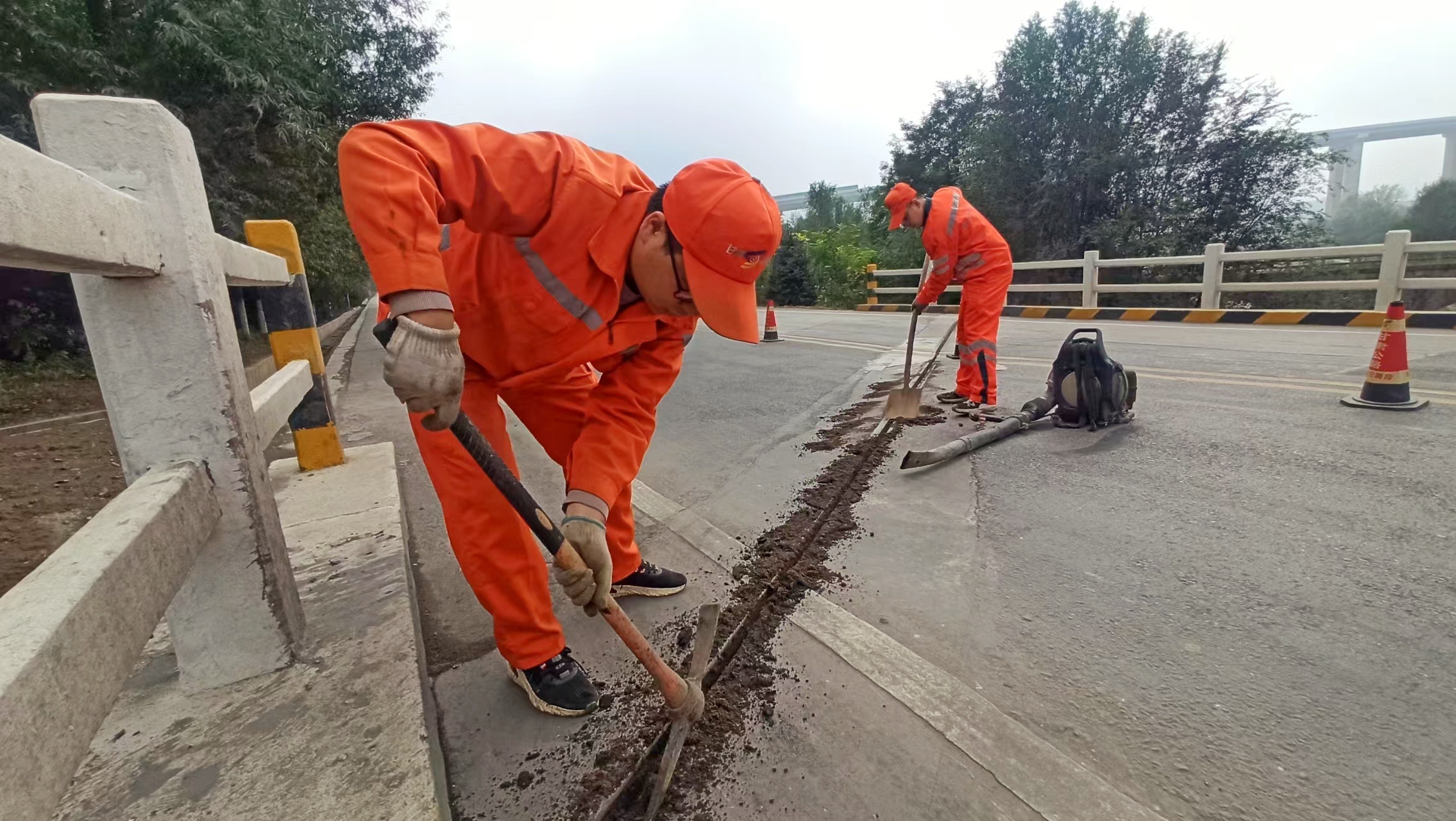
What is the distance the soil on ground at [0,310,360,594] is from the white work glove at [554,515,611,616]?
7.82 ft

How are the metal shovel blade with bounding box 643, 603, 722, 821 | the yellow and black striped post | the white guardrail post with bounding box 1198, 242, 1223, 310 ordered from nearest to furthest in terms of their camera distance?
the metal shovel blade with bounding box 643, 603, 722, 821 → the yellow and black striped post → the white guardrail post with bounding box 1198, 242, 1223, 310

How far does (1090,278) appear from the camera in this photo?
40.2 feet

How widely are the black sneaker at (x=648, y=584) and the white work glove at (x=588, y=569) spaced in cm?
69

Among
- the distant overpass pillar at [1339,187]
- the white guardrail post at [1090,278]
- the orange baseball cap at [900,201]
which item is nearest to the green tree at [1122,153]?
the distant overpass pillar at [1339,187]

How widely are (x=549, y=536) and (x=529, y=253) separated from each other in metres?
0.77

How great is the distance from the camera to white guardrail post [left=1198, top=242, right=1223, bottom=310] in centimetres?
1059

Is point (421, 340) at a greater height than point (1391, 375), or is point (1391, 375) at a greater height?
point (421, 340)

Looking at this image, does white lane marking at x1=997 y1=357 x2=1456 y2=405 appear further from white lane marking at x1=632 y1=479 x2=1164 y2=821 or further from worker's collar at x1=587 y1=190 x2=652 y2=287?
worker's collar at x1=587 y1=190 x2=652 y2=287

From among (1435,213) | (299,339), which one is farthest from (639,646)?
(1435,213)

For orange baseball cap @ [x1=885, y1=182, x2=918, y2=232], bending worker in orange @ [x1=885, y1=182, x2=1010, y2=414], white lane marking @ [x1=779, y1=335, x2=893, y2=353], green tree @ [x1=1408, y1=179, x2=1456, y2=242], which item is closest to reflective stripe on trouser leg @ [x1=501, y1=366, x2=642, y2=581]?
bending worker in orange @ [x1=885, y1=182, x2=1010, y2=414]

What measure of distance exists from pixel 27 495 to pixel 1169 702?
575 cm

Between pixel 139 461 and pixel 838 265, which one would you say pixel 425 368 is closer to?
pixel 139 461

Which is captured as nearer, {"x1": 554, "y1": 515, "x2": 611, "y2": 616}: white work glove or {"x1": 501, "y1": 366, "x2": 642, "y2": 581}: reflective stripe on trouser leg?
{"x1": 554, "y1": 515, "x2": 611, "y2": 616}: white work glove

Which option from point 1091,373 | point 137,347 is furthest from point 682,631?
point 1091,373
